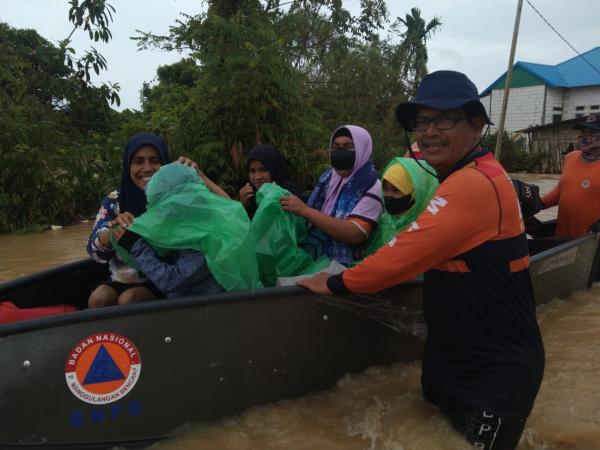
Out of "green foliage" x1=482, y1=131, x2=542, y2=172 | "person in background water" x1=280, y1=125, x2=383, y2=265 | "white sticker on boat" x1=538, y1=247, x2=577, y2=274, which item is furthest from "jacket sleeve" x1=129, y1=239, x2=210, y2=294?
"green foliage" x1=482, y1=131, x2=542, y2=172

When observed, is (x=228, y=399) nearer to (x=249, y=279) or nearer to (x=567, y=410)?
(x=249, y=279)

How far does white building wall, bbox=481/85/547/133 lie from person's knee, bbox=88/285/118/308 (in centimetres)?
2577

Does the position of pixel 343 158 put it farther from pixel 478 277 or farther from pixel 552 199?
pixel 552 199

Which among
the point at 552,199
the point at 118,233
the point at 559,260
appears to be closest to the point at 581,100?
the point at 552,199

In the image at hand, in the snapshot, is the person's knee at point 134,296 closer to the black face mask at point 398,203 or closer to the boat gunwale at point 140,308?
the boat gunwale at point 140,308

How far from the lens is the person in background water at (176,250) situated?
2432mm

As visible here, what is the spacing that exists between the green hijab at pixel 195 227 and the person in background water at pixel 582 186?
3.48m

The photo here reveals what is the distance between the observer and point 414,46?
29.0 metres

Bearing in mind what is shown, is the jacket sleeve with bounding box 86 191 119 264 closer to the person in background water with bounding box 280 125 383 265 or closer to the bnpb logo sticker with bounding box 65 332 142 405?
the bnpb logo sticker with bounding box 65 332 142 405

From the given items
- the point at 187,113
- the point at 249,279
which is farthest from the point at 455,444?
the point at 187,113

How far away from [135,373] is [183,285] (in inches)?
17.7

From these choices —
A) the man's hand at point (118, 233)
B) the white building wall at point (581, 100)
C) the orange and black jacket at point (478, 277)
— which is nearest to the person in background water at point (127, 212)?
the man's hand at point (118, 233)

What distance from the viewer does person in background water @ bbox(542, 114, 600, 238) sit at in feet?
14.9

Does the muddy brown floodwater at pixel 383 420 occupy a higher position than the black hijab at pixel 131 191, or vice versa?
the black hijab at pixel 131 191
